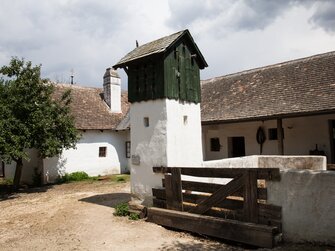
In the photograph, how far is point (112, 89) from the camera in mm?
23656

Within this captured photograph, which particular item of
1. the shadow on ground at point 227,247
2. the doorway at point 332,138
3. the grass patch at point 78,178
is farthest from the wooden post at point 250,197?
the grass patch at point 78,178

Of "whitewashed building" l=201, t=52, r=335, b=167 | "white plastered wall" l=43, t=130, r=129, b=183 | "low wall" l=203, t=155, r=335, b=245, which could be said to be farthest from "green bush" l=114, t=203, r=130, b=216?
"white plastered wall" l=43, t=130, r=129, b=183

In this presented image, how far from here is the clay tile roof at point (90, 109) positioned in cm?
2083

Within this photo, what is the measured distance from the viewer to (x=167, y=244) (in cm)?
695

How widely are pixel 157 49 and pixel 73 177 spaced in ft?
40.8

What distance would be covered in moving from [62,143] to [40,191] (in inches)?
105

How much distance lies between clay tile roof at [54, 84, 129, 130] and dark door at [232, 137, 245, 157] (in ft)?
27.5

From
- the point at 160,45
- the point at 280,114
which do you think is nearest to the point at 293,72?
the point at 280,114

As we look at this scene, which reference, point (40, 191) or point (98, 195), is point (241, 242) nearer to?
point (98, 195)

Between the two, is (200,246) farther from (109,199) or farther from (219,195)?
(109,199)

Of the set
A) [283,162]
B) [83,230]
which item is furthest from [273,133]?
[83,230]

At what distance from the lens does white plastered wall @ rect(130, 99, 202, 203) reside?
29.9ft

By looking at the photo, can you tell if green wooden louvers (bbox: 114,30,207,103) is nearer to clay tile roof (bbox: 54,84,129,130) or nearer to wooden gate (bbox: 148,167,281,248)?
wooden gate (bbox: 148,167,281,248)

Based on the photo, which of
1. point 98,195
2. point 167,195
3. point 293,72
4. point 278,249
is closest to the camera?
point 278,249
